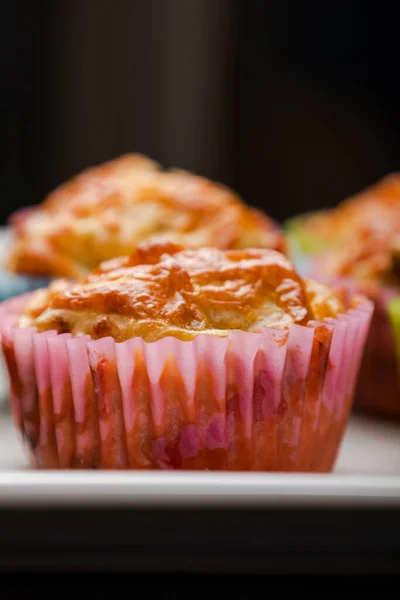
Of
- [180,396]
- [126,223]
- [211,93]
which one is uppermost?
[180,396]

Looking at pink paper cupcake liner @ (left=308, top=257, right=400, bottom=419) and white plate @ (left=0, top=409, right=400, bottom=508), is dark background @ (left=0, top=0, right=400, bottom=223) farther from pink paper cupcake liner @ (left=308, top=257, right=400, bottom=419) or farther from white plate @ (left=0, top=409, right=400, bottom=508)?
white plate @ (left=0, top=409, right=400, bottom=508)

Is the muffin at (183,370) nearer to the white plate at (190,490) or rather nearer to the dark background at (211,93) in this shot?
the white plate at (190,490)

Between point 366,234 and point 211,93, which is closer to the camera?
point 366,234

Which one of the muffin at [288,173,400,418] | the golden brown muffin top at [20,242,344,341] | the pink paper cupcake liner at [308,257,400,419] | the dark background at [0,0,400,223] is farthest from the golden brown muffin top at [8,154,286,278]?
the dark background at [0,0,400,223]

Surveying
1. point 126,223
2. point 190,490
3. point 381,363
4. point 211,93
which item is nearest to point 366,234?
point 381,363

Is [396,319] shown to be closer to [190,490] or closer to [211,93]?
[190,490]

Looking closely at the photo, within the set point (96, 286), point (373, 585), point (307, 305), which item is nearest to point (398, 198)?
point (307, 305)

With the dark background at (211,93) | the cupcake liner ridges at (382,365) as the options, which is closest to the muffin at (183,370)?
the cupcake liner ridges at (382,365)
